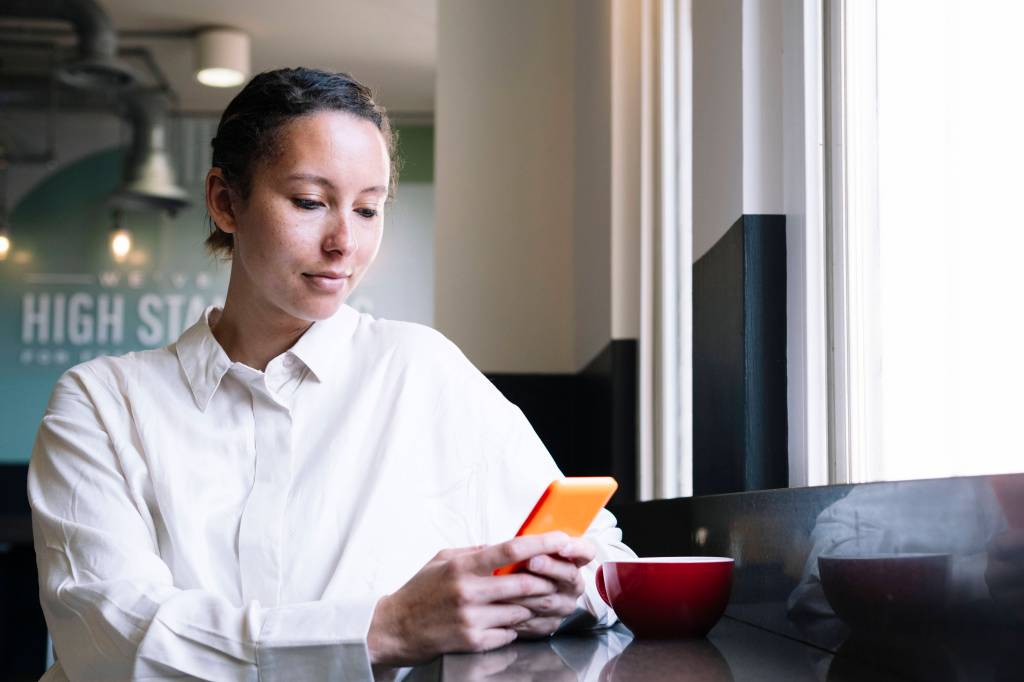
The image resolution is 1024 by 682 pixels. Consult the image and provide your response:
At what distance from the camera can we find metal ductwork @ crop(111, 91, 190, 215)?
6.92m

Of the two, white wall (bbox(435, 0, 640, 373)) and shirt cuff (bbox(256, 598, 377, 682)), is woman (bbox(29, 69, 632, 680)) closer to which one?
shirt cuff (bbox(256, 598, 377, 682))

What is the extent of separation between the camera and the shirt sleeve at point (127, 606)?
1.03 metres

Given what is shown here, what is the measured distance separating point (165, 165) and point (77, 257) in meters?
0.81

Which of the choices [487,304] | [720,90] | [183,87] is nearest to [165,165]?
[183,87]

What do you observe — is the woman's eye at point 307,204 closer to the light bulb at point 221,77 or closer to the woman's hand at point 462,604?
the woman's hand at point 462,604

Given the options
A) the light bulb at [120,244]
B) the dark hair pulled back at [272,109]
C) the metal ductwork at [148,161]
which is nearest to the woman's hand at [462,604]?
the dark hair pulled back at [272,109]

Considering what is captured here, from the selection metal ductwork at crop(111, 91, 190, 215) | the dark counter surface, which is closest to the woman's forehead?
the dark counter surface

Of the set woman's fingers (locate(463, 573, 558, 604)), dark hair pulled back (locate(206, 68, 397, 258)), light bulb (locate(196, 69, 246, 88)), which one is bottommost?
woman's fingers (locate(463, 573, 558, 604))

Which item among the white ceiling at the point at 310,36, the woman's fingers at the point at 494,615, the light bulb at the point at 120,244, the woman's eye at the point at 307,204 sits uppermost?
the white ceiling at the point at 310,36

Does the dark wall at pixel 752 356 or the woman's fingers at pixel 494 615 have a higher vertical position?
the dark wall at pixel 752 356

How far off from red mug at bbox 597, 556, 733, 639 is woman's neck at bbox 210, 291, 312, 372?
1.71ft

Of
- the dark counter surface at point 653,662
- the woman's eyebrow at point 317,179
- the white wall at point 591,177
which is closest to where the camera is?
the dark counter surface at point 653,662

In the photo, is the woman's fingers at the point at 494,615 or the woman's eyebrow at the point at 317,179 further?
the woman's eyebrow at the point at 317,179

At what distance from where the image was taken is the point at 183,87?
22.6 feet
